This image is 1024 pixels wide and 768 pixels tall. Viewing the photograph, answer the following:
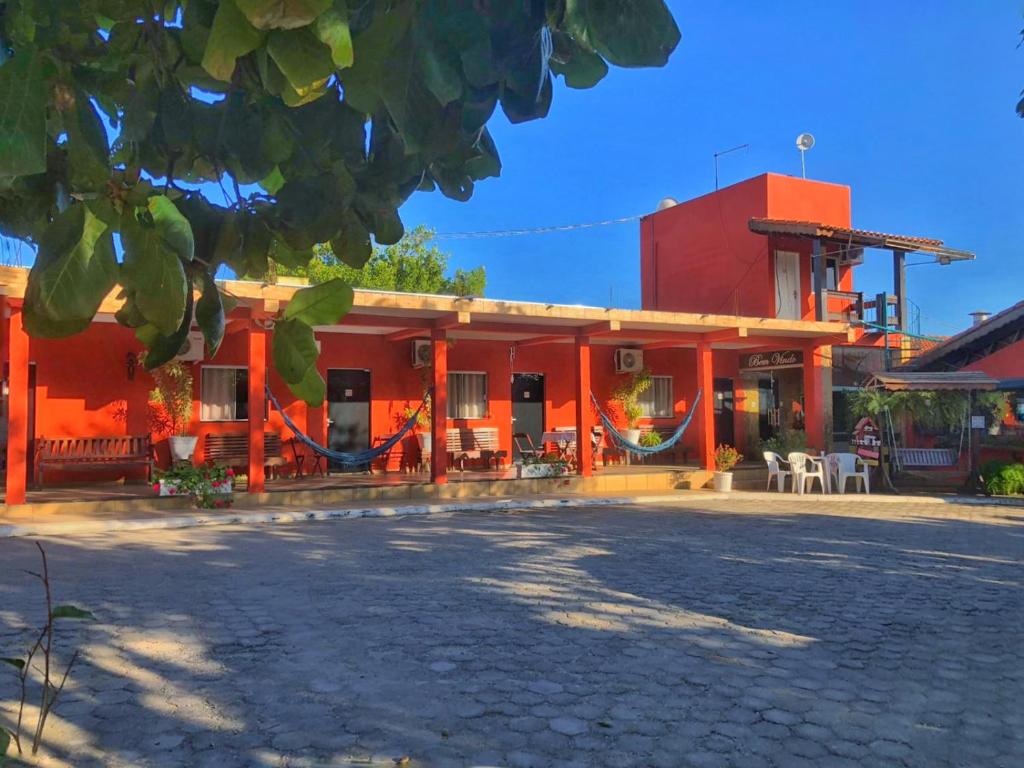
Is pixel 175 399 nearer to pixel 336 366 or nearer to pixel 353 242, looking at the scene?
pixel 336 366

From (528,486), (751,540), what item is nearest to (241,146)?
(751,540)

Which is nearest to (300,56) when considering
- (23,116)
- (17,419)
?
(23,116)

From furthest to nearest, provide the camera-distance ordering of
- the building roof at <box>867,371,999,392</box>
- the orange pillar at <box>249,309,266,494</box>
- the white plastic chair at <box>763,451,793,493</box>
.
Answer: the white plastic chair at <box>763,451,793,493</box> < the building roof at <box>867,371,999,392</box> < the orange pillar at <box>249,309,266,494</box>

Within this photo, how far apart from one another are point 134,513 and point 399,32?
9.73 metres

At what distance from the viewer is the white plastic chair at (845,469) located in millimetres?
12953

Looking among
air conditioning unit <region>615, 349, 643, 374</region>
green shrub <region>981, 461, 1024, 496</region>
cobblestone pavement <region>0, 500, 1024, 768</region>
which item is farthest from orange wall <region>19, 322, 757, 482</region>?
green shrub <region>981, 461, 1024, 496</region>

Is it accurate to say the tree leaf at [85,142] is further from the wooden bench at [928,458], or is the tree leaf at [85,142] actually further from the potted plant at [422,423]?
the wooden bench at [928,458]

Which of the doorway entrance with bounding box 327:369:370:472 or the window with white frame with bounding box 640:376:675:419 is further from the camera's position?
the window with white frame with bounding box 640:376:675:419

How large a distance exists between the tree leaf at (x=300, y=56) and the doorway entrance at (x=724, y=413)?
16.4 m

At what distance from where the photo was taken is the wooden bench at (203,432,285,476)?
38.5ft

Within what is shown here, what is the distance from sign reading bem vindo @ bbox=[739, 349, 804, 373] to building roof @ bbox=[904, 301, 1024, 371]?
10.5 ft

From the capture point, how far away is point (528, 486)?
1237 cm

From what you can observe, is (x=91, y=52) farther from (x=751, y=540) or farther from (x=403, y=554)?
(x=751, y=540)

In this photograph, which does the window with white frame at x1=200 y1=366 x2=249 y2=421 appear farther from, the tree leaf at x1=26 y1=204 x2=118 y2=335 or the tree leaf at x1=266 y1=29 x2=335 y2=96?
the tree leaf at x1=266 y1=29 x2=335 y2=96
